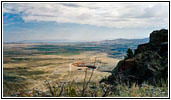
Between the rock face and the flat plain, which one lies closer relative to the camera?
the flat plain

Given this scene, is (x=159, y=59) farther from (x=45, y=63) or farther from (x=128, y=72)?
(x=45, y=63)

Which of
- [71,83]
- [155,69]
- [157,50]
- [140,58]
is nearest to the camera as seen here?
[71,83]

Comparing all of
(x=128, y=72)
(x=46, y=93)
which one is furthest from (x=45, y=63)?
(x=46, y=93)

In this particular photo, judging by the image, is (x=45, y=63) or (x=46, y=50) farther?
(x=46, y=50)

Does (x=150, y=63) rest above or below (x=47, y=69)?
above

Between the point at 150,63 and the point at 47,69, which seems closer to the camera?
the point at 150,63

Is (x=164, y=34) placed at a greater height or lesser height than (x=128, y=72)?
greater

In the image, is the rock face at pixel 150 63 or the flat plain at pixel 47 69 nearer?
the flat plain at pixel 47 69

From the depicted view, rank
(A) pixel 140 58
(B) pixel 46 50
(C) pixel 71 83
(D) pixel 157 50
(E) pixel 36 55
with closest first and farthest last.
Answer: (C) pixel 71 83 < (D) pixel 157 50 < (A) pixel 140 58 < (E) pixel 36 55 < (B) pixel 46 50
